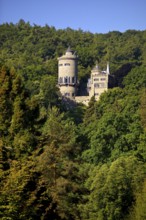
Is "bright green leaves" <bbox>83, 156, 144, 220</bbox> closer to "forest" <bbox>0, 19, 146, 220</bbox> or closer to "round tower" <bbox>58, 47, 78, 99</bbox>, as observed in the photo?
"forest" <bbox>0, 19, 146, 220</bbox>

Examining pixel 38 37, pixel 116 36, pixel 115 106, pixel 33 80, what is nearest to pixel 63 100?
pixel 33 80

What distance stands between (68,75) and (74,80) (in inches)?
40.8

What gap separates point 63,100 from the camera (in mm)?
68312

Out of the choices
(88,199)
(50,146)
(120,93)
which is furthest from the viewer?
(120,93)

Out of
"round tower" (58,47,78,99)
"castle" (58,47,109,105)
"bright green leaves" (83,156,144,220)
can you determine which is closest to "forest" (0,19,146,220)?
"bright green leaves" (83,156,144,220)

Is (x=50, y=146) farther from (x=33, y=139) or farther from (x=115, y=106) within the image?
(x=115, y=106)

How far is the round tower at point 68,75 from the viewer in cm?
7256

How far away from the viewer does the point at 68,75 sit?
7375cm

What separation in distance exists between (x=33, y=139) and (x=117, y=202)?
5740 mm

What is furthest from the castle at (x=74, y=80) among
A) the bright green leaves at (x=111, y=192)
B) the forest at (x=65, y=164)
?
the bright green leaves at (x=111, y=192)

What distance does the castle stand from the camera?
69938 millimetres

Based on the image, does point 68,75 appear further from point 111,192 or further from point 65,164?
point 65,164

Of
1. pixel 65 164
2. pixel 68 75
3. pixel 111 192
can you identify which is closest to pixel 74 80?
pixel 68 75

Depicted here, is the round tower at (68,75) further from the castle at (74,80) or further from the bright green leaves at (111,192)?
the bright green leaves at (111,192)
